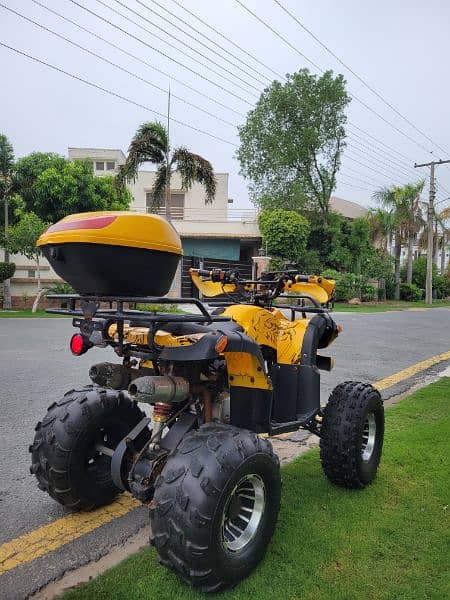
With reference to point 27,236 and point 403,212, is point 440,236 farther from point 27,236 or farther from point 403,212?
point 27,236

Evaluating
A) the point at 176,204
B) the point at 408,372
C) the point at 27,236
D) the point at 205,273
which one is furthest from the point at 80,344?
the point at 176,204

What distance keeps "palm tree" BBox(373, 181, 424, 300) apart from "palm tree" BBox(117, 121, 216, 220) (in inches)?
867

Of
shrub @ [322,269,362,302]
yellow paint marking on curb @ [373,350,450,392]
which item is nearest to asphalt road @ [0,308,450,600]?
yellow paint marking on curb @ [373,350,450,392]

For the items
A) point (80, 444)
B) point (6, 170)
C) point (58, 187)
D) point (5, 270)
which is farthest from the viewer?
point (6, 170)

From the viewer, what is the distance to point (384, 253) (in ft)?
122

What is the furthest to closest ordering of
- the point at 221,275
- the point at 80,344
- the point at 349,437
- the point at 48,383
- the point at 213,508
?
the point at 48,383 < the point at 221,275 < the point at 349,437 < the point at 80,344 < the point at 213,508

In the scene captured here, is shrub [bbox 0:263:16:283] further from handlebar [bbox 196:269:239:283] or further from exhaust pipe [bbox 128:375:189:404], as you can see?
exhaust pipe [bbox 128:375:189:404]

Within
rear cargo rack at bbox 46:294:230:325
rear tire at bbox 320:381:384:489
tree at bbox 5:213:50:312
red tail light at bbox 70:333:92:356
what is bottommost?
rear tire at bbox 320:381:384:489

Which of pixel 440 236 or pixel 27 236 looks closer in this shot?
pixel 27 236

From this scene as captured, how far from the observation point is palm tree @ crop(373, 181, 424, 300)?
123ft

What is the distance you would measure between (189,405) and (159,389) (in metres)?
0.40

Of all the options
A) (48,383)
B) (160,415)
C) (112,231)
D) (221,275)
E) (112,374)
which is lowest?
(48,383)

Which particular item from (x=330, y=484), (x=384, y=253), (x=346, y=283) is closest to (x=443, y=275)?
(x=384, y=253)

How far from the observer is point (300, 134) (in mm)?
33156
